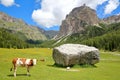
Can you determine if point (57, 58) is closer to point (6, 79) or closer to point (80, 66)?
point (80, 66)

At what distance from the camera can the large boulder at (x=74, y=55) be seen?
44.1 metres

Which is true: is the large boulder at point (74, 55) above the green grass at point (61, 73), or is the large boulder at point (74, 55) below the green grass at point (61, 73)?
above

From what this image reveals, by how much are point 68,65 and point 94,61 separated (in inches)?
233

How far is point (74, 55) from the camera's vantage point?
44.2 meters

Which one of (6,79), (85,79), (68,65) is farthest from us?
(68,65)

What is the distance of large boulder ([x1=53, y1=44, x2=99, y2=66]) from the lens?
44125mm

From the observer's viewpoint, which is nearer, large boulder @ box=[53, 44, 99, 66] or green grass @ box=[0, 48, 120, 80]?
green grass @ box=[0, 48, 120, 80]

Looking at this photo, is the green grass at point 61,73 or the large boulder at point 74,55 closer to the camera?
the green grass at point 61,73

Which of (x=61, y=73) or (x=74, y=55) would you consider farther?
(x=74, y=55)

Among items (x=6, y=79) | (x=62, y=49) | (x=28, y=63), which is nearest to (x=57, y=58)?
(x=62, y=49)

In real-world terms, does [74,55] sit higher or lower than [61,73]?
higher

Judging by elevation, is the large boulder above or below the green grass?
above

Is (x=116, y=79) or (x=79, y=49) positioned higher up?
(x=79, y=49)

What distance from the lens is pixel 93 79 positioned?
29469mm
